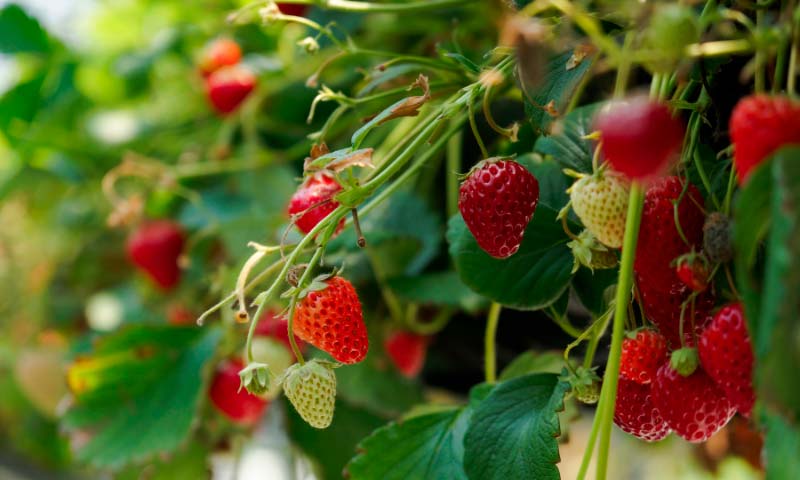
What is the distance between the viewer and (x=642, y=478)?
1.25 m

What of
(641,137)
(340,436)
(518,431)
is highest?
(641,137)

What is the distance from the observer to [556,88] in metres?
0.43

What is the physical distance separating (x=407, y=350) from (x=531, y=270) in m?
0.35

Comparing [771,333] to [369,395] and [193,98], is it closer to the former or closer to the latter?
[369,395]

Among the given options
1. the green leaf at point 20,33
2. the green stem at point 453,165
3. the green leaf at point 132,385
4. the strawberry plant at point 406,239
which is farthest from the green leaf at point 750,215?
the green leaf at point 20,33

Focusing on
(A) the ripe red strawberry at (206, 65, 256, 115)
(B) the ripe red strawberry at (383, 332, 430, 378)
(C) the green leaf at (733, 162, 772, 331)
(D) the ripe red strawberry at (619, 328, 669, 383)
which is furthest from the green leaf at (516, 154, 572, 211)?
(A) the ripe red strawberry at (206, 65, 256, 115)

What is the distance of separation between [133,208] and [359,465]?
18.2 inches

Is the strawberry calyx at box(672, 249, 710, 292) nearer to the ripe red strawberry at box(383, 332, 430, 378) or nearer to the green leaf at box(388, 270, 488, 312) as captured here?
the green leaf at box(388, 270, 488, 312)

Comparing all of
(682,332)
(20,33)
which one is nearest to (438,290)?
(682,332)

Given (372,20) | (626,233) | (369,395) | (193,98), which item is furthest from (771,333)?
(193,98)

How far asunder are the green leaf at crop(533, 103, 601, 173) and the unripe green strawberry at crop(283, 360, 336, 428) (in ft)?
0.59

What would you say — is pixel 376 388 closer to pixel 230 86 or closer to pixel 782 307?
pixel 230 86

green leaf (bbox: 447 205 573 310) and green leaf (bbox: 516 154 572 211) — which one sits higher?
green leaf (bbox: 516 154 572 211)

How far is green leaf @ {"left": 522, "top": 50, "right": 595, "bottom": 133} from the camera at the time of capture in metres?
0.42
